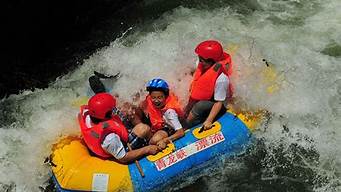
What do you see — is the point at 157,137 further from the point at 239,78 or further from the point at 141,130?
the point at 239,78

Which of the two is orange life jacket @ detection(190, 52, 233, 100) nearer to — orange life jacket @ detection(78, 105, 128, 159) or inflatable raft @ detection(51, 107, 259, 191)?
inflatable raft @ detection(51, 107, 259, 191)

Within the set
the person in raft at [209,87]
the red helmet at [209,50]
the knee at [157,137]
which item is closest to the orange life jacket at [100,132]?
the knee at [157,137]

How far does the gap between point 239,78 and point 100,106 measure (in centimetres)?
211

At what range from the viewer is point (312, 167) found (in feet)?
23.0

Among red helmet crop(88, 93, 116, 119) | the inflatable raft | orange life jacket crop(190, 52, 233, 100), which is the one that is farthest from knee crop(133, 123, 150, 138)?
orange life jacket crop(190, 52, 233, 100)

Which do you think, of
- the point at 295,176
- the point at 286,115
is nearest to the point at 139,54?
the point at 286,115

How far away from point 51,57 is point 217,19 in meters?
3.14

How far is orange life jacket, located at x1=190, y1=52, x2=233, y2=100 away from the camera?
6.73 meters

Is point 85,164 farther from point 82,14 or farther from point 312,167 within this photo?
point 82,14

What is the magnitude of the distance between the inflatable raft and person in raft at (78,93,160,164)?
0.32 feet

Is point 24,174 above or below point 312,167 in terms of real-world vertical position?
above

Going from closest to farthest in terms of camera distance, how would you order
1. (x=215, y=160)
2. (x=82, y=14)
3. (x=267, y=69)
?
1. (x=215, y=160)
2. (x=267, y=69)
3. (x=82, y=14)

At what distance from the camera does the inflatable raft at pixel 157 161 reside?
6.11 metres

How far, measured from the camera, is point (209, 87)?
6797 mm
